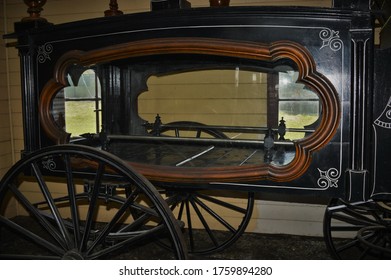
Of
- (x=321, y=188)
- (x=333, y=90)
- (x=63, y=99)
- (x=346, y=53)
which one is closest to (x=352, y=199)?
(x=321, y=188)

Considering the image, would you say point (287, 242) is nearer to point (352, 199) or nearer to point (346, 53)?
point (352, 199)

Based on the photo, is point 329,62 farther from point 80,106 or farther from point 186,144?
point 80,106

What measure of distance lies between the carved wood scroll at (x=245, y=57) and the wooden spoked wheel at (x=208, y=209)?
505mm

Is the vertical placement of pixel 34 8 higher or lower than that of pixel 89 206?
higher

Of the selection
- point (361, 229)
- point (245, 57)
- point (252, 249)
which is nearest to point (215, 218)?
point (252, 249)

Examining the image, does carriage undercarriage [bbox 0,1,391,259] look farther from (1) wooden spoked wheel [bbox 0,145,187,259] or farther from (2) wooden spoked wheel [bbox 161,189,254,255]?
(2) wooden spoked wheel [bbox 161,189,254,255]

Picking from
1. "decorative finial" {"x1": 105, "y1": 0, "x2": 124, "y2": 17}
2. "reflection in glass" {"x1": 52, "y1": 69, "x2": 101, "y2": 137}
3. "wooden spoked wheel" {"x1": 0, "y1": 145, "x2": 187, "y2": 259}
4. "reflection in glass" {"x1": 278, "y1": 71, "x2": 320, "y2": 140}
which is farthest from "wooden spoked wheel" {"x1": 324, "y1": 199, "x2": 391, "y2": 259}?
"decorative finial" {"x1": 105, "y1": 0, "x2": 124, "y2": 17}

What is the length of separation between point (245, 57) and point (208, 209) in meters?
1.28

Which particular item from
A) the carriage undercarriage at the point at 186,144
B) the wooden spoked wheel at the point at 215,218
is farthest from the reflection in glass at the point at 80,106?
the wooden spoked wheel at the point at 215,218

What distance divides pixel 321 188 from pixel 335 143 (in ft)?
0.53

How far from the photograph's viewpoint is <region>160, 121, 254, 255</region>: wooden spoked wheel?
2189 millimetres

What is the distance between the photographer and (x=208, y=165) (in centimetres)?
168

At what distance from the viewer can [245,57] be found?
1496mm

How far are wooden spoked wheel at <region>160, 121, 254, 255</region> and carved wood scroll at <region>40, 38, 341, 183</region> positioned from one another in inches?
19.9
